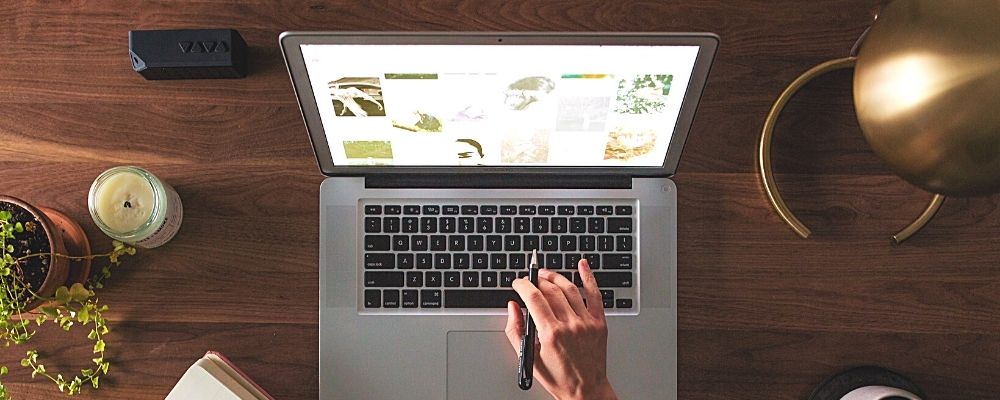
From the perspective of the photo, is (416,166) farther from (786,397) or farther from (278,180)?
(786,397)

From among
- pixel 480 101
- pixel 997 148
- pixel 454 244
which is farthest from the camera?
pixel 454 244

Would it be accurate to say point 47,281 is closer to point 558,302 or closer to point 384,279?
point 384,279

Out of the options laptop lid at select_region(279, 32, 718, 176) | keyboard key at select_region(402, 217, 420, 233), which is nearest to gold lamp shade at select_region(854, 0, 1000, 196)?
laptop lid at select_region(279, 32, 718, 176)

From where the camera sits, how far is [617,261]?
896mm

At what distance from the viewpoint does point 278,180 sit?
0.93 metres

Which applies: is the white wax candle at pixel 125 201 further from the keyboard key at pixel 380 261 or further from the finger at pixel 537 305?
the finger at pixel 537 305

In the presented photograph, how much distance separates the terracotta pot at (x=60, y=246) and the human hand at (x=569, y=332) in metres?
0.52

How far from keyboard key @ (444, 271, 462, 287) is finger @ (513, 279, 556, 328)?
0.31ft

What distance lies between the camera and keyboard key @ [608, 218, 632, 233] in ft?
2.94

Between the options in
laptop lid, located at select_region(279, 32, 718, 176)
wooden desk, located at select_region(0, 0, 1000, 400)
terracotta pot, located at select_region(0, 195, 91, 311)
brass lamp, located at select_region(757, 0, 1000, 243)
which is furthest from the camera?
wooden desk, located at select_region(0, 0, 1000, 400)

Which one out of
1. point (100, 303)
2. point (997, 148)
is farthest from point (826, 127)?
point (100, 303)

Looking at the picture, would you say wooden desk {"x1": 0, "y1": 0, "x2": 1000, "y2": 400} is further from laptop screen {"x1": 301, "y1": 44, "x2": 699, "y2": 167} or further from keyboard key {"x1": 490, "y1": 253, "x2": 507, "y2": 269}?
keyboard key {"x1": 490, "y1": 253, "x2": 507, "y2": 269}

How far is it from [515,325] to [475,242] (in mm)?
115

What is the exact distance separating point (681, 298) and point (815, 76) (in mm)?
324
